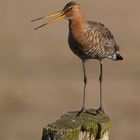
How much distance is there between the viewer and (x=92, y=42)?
35.7 feet

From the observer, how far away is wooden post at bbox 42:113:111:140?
720 cm

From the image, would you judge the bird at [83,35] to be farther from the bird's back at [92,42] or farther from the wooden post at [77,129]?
the wooden post at [77,129]

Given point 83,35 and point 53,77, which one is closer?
point 83,35

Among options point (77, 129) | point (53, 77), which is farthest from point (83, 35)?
point (53, 77)

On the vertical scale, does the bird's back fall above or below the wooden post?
above

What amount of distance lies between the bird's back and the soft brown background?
3.00 metres

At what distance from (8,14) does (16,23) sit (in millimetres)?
1644

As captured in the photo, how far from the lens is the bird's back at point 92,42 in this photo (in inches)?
424

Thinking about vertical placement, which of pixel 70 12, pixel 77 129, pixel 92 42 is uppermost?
pixel 70 12

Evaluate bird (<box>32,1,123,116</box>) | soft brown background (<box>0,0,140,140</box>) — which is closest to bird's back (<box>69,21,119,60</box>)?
bird (<box>32,1,123,116</box>)

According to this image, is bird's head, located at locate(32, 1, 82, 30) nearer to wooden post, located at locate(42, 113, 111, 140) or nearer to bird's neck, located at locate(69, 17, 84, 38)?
bird's neck, located at locate(69, 17, 84, 38)

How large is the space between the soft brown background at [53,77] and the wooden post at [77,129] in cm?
584

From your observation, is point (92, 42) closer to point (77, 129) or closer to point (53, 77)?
point (77, 129)

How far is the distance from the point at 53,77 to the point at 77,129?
1043 centimetres
